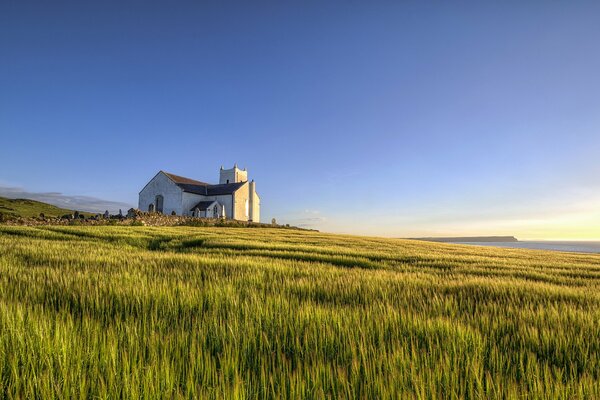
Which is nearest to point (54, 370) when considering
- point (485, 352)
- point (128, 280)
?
point (128, 280)

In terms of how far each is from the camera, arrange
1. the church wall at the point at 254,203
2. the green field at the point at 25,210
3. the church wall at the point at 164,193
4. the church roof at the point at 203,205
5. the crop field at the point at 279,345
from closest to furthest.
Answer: the crop field at the point at 279,345 → the church wall at the point at 164,193 → the church roof at the point at 203,205 → the church wall at the point at 254,203 → the green field at the point at 25,210

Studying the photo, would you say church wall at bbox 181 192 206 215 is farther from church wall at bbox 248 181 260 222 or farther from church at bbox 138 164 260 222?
church wall at bbox 248 181 260 222

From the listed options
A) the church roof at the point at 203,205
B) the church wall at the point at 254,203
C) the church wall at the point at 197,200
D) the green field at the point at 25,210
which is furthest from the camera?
the green field at the point at 25,210

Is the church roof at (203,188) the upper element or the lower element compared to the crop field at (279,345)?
upper

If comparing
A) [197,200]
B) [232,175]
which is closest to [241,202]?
[197,200]

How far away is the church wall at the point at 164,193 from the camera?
176ft

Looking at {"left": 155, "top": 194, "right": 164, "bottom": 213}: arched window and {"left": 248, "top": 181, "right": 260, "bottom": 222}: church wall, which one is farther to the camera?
{"left": 248, "top": 181, "right": 260, "bottom": 222}: church wall

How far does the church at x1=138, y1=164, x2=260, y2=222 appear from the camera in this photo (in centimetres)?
5369

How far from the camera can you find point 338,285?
3.96m

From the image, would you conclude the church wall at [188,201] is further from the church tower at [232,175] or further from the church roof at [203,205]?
the church tower at [232,175]

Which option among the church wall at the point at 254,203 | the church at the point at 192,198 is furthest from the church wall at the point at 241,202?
the church wall at the point at 254,203

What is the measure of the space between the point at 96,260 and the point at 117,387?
17.6 ft

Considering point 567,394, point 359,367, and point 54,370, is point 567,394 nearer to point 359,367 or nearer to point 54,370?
point 359,367

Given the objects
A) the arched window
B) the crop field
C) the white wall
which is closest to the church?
the arched window
